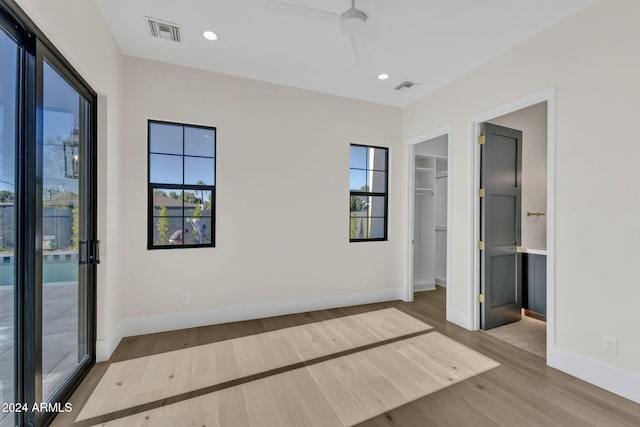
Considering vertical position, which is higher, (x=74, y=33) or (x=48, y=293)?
(x=74, y=33)

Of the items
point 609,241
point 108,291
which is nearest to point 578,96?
point 609,241

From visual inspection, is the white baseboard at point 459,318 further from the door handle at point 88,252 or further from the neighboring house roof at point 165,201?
the door handle at point 88,252

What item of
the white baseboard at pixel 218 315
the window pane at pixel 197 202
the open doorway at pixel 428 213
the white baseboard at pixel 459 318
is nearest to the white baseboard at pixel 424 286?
the open doorway at pixel 428 213

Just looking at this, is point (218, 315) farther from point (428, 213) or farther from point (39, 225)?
point (428, 213)

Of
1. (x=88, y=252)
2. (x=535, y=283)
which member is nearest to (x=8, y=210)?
(x=88, y=252)

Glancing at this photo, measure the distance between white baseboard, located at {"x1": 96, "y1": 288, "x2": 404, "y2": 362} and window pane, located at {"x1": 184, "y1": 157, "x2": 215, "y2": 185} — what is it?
5.02 ft

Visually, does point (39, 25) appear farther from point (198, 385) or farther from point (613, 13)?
point (613, 13)

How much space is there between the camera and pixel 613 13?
219 centimetres

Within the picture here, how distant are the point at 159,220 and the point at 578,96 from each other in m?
4.20

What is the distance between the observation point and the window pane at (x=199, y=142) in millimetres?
3436

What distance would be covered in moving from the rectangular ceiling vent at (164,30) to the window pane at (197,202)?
5.14 ft

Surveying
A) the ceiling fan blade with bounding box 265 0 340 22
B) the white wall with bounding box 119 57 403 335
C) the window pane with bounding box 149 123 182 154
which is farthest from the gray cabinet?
the window pane with bounding box 149 123 182 154

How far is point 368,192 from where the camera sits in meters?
4.46

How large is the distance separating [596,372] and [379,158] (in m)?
3.33
